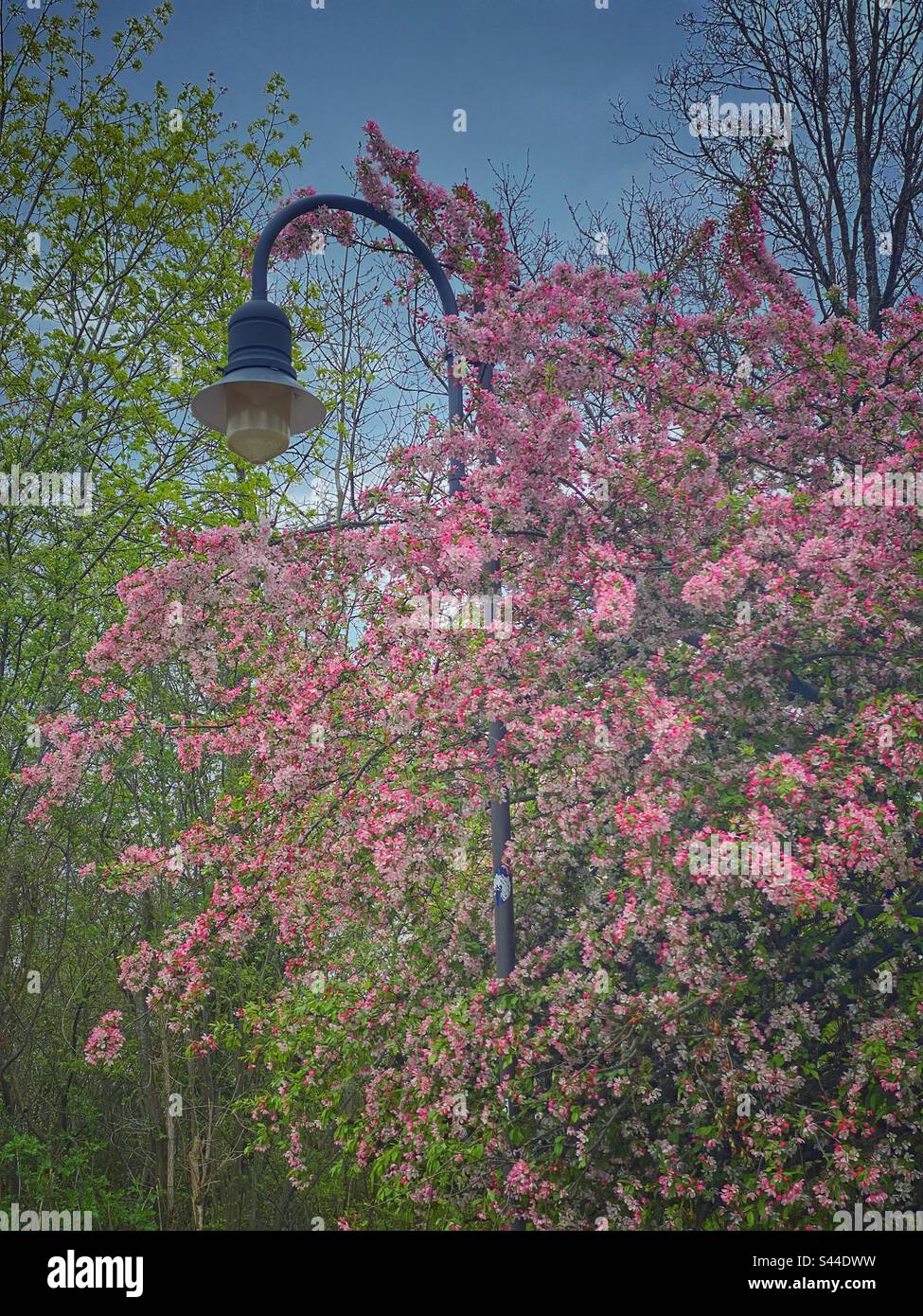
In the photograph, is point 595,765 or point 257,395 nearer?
point 595,765

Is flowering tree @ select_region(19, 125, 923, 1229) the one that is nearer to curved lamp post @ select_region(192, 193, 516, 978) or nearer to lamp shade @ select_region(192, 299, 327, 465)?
curved lamp post @ select_region(192, 193, 516, 978)

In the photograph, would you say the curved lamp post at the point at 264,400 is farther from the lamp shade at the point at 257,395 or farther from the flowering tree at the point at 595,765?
the flowering tree at the point at 595,765

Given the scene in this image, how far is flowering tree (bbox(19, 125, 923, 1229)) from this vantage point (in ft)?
11.7

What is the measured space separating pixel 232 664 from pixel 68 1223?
12.5 feet

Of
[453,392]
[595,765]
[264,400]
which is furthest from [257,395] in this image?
[595,765]

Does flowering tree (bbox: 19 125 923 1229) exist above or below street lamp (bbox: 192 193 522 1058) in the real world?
below

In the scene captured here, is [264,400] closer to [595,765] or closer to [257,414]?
[257,414]

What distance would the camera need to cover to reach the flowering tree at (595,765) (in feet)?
11.7

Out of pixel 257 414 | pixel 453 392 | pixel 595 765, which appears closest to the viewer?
pixel 595 765

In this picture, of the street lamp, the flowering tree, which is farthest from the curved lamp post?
the flowering tree

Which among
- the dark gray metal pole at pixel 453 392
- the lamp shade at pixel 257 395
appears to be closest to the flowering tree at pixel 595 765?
the dark gray metal pole at pixel 453 392

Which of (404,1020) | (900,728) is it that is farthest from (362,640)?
(900,728)

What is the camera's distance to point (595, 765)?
12.5ft

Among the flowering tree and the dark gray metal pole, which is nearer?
the flowering tree
